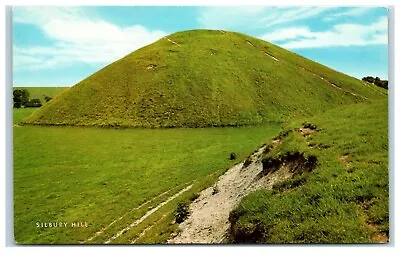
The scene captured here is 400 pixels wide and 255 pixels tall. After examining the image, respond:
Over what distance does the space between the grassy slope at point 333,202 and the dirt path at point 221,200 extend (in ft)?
0.86

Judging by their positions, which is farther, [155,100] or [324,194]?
[155,100]

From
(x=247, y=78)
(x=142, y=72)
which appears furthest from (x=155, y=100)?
(x=247, y=78)

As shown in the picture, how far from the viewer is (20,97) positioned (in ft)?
24.4

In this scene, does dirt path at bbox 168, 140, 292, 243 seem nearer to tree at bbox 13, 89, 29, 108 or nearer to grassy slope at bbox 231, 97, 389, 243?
grassy slope at bbox 231, 97, 389, 243

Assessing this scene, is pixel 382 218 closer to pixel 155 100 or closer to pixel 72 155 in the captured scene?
pixel 155 100

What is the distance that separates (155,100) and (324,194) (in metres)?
3.25

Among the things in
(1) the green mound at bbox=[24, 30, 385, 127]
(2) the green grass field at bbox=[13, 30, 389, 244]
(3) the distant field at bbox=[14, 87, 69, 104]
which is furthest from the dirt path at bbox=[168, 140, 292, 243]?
(3) the distant field at bbox=[14, 87, 69, 104]

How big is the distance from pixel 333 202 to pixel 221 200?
175 centimetres

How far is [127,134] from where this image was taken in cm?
787

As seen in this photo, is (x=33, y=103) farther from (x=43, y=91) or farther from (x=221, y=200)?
(x=221, y=200)

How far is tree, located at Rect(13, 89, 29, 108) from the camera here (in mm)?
7426

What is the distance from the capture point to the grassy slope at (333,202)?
653 centimetres

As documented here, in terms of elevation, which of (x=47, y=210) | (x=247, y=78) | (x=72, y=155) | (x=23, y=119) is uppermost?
(x=247, y=78)

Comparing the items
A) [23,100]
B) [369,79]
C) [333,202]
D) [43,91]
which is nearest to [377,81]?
[369,79]
